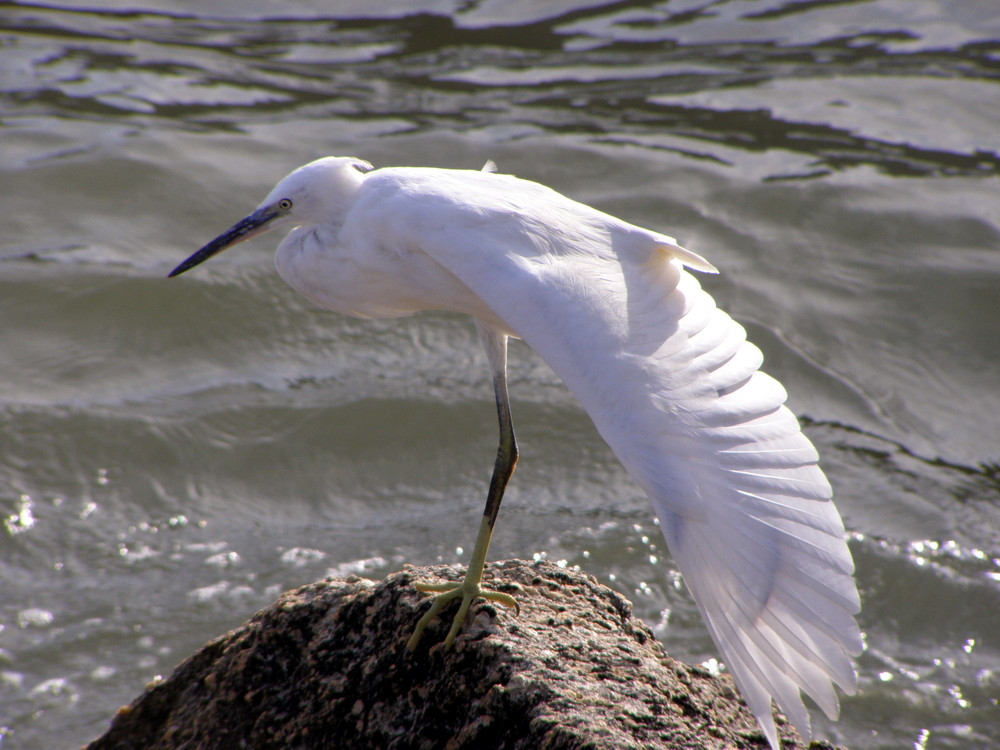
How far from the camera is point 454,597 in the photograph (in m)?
2.93

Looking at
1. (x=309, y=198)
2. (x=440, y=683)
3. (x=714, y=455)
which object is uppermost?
(x=309, y=198)

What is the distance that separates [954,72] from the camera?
34.4ft

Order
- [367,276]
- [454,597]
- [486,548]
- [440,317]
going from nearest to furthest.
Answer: [454,597] < [486,548] < [367,276] < [440,317]

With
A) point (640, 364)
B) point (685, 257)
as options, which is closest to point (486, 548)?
point (640, 364)

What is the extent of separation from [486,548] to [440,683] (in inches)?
22.8

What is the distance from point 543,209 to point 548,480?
3.27 metres

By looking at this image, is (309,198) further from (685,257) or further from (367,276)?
(685,257)

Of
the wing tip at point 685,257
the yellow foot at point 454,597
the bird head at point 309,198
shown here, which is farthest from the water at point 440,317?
the wing tip at point 685,257

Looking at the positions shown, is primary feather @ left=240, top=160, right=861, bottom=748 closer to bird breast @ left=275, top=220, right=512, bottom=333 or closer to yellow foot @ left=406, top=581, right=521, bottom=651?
bird breast @ left=275, top=220, right=512, bottom=333

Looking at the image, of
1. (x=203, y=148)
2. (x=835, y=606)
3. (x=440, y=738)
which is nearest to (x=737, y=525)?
(x=835, y=606)

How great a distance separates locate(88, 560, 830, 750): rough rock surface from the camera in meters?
2.47

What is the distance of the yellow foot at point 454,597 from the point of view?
109 inches

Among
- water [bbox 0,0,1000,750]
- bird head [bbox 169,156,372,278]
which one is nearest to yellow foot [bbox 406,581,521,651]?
bird head [bbox 169,156,372,278]

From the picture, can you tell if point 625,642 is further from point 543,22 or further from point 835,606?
point 543,22
